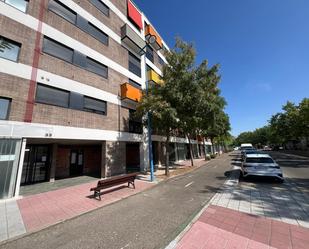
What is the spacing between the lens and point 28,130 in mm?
8656

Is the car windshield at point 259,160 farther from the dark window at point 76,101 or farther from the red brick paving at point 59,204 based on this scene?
the dark window at point 76,101

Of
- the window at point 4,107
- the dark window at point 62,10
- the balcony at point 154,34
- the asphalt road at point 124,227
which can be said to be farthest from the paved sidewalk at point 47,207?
the balcony at point 154,34

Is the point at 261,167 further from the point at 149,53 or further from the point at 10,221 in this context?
the point at 149,53

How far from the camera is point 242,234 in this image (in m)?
4.35

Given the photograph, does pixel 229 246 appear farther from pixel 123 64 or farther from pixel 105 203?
pixel 123 64

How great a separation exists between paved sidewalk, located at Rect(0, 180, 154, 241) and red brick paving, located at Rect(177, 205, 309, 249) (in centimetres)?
424

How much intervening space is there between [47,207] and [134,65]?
1514cm

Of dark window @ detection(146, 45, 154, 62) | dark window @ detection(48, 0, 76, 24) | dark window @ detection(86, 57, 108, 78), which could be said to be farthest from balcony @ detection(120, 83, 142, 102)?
dark window @ detection(146, 45, 154, 62)

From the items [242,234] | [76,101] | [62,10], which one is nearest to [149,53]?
[62,10]

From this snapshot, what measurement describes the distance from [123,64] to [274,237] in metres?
16.0

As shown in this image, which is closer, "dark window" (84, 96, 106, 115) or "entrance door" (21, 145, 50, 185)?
"entrance door" (21, 145, 50, 185)

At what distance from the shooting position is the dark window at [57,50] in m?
10.3

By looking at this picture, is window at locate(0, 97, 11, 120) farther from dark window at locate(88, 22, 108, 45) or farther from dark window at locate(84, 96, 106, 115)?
dark window at locate(88, 22, 108, 45)

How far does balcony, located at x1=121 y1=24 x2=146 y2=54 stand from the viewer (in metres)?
16.2
